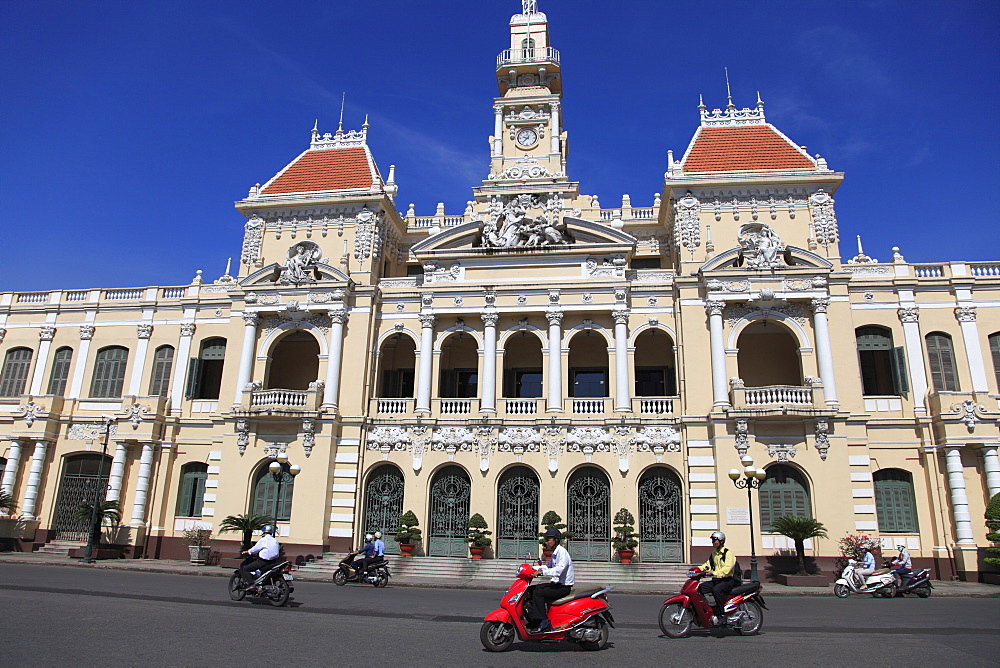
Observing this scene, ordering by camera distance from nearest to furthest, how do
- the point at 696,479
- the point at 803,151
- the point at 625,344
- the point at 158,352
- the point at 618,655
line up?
the point at 618,655, the point at 696,479, the point at 625,344, the point at 803,151, the point at 158,352

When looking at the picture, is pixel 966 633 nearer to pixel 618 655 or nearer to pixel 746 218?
pixel 618 655

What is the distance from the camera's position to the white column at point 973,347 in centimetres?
2747

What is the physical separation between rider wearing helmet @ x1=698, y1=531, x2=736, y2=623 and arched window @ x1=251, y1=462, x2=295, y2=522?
68.4 ft

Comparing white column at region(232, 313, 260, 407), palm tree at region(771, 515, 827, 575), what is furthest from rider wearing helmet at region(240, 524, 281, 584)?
palm tree at region(771, 515, 827, 575)

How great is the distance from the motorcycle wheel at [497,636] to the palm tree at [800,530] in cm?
1683

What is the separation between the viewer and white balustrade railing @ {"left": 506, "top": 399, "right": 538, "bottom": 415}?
94.3 ft

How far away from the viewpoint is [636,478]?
2695 cm

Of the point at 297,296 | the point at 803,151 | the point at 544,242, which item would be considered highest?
the point at 803,151

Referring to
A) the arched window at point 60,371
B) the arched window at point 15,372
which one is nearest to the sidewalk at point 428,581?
the arched window at point 60,371

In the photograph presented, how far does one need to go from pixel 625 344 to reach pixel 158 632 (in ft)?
70.7

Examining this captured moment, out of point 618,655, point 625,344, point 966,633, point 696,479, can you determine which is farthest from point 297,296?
point 966,633

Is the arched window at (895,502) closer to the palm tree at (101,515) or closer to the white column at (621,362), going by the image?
the white column at (621,362)

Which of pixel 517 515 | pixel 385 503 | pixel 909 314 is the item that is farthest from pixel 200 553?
pixel 909 314

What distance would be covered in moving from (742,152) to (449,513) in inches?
Result: 804
